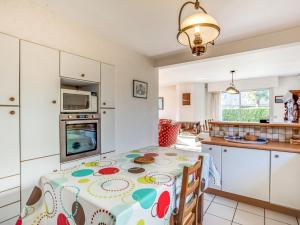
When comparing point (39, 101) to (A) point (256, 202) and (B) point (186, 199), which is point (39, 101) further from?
(A) point (256, 202)

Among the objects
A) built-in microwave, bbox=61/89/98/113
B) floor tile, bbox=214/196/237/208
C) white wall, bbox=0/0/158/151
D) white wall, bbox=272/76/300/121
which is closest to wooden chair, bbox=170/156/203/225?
floor tile, bbox=214/196/237/208

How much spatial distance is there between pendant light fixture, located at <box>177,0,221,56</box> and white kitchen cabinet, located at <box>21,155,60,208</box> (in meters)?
1.74

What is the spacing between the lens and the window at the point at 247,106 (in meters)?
6.33

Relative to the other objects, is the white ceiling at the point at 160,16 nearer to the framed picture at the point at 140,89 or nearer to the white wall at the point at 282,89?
the framed picture at the point at 140,89

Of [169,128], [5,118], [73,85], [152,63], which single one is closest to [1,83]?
[5,118]

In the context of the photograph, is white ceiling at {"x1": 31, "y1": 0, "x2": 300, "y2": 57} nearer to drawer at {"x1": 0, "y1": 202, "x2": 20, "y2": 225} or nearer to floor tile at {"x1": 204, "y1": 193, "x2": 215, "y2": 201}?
drawer at {"x1": 0, "y1": 202, "x2": 20, "y2": 225}

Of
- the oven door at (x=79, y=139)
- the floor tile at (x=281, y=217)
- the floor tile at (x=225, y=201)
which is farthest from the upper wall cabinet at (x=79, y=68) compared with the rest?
the floor tile at (x=281, y=217)

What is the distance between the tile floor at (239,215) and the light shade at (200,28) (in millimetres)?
1965

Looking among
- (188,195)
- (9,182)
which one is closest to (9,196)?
(9,182)

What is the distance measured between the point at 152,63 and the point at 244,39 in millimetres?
1622

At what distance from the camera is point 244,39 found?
2.54 meters

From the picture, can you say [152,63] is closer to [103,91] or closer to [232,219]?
[103,91]

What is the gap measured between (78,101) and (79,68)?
0.40m

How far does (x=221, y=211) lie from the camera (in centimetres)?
224
